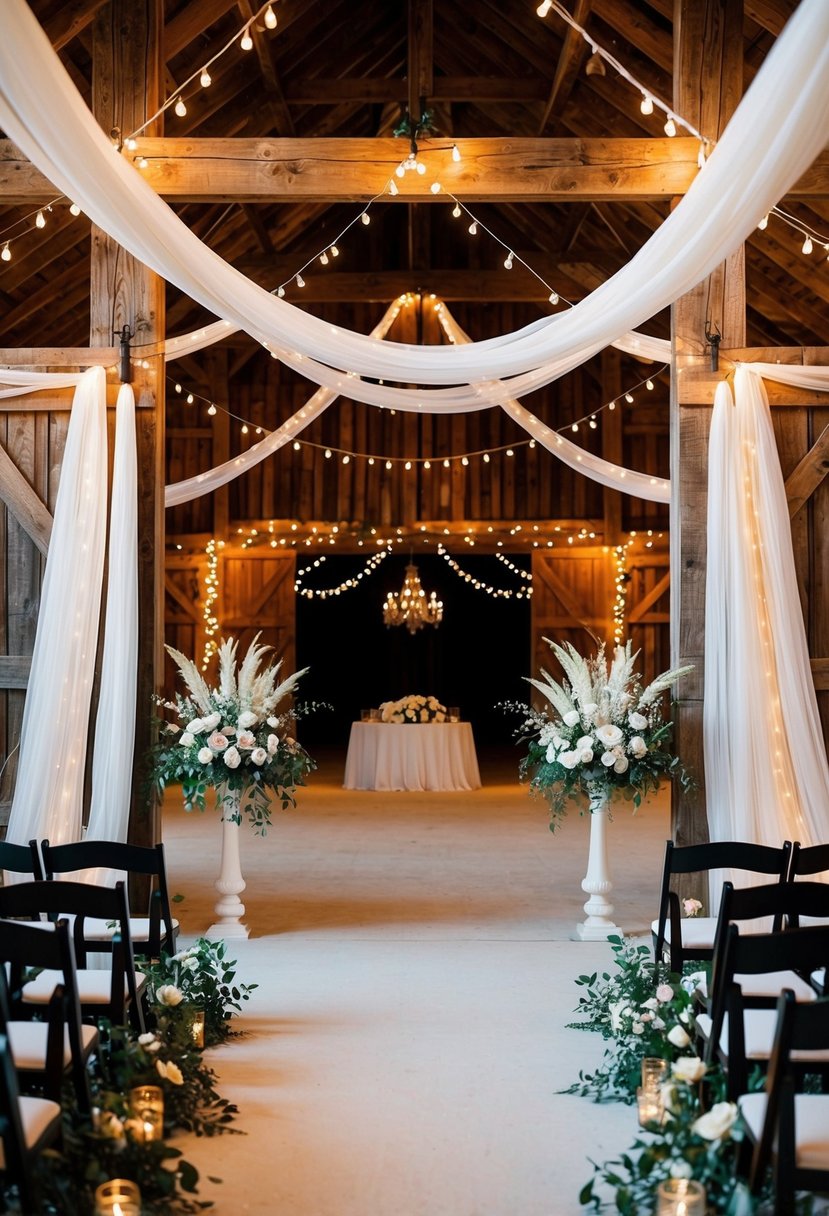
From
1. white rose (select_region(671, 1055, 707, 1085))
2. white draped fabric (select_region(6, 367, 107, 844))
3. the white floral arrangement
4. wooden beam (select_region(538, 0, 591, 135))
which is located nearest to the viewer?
white rose (select_region(671, 1055, 707, 1085))

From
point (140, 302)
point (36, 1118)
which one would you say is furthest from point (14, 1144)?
point (140, 302)

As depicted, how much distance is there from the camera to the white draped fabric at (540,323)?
375cm

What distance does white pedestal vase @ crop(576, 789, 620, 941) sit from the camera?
616 centimetres

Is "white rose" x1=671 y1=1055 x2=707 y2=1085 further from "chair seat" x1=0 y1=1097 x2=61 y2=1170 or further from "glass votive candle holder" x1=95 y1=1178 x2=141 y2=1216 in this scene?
"chair seat" x1=0 y1=1097 x2=61 y2=1170

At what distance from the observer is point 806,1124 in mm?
2717

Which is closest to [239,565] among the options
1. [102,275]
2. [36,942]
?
[102,275]

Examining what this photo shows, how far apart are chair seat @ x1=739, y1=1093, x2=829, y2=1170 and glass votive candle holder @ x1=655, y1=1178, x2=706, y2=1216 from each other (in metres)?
0.18

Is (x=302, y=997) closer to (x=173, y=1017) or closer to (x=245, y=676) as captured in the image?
(x=173, y=1017)

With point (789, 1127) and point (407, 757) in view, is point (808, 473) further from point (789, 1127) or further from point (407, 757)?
point (407, 757)

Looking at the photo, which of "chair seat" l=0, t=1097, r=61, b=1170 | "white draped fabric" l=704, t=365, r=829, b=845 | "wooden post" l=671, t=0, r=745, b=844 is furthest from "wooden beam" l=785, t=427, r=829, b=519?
"chair seat" l=0, t=1097, r=61, b=1170

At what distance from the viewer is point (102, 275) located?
20.7ft

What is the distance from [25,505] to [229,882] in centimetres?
219

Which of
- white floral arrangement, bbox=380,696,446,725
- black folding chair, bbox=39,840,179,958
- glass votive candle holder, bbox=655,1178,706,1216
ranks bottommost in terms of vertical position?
glass votive candle holder, bbox=655,1178,706,1216

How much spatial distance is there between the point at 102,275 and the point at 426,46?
4176mm
